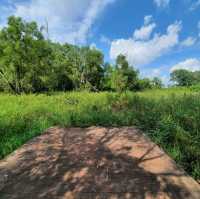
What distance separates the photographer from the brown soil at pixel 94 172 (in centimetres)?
191

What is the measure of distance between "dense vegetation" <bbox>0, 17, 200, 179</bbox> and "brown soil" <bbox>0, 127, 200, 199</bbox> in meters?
0.41

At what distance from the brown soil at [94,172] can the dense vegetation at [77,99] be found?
0.41m

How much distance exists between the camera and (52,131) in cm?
425

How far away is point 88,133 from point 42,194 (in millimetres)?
2146

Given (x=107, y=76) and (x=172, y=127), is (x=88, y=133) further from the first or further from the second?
(x=107, y=76)

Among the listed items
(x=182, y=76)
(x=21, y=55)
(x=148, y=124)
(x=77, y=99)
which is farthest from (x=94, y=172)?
(x=182, y=76)

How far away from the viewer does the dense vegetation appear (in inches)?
143

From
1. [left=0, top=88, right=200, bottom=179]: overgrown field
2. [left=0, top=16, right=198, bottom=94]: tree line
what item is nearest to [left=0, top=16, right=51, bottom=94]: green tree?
[left=0, top=16, right=198, bottom=94]: tree line

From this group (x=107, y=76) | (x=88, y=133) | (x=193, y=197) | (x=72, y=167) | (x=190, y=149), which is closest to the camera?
(x=193, y=197)

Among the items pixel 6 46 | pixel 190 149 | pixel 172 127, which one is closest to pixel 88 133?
pixel 172 127

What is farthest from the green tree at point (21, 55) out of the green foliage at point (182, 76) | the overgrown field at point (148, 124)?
the green foliage at point (182, 76)

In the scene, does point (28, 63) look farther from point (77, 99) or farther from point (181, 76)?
point (181, 76)

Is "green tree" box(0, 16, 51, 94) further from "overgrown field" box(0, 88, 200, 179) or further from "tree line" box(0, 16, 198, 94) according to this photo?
"overgrown field" box(0, 88, 200, 179)

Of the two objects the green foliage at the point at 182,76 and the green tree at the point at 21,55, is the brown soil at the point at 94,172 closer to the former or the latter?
the green tree at the point at 21,55
